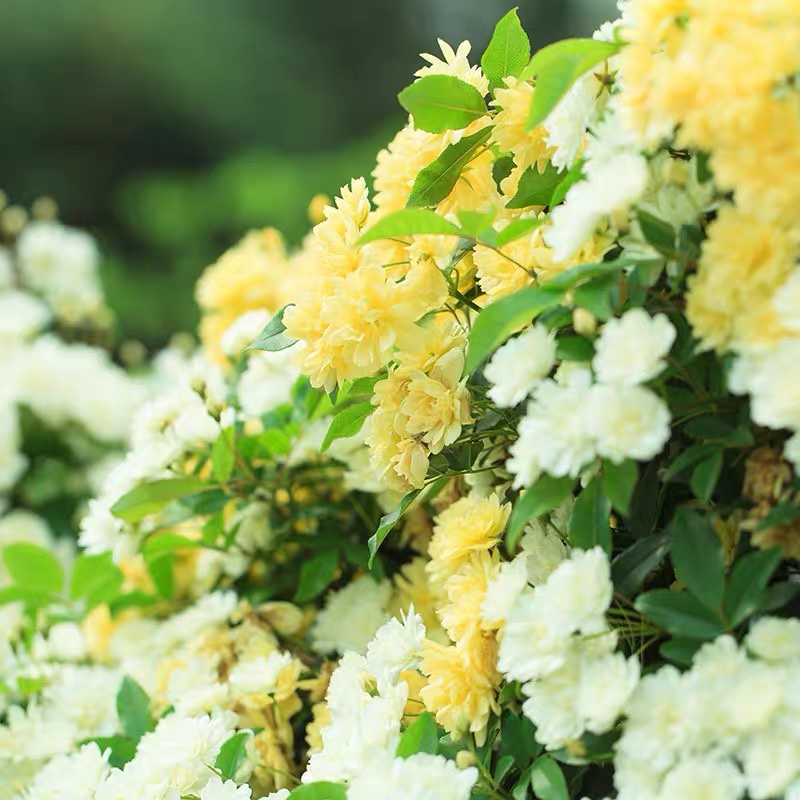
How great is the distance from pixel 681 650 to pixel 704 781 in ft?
0.22

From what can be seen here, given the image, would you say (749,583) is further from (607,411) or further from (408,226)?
(408,226)

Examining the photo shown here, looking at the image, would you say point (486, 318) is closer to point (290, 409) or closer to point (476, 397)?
point (476, 397)

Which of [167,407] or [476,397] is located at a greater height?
[167,407]

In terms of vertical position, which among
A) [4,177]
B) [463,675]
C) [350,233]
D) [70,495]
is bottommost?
[463,675]

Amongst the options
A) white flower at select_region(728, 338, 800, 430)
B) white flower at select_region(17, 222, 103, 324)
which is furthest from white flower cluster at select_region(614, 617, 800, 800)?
white flower at select_region(17, 222, 103, 324)

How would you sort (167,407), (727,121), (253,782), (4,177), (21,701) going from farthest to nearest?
(4,177)
(21,701)
(167,407)
(253,782)
(727,121)

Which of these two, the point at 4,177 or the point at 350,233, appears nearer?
the point at 350,233

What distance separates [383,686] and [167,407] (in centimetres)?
37

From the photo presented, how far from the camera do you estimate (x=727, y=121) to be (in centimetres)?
47

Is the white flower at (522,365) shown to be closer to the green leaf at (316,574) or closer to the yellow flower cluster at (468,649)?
the yellow flower cluster at (468,649)

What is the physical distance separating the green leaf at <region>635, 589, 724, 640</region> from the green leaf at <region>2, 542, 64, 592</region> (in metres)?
0.68

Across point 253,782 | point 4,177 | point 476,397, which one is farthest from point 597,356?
point 4,177

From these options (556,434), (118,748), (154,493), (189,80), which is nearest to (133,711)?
(118,748)

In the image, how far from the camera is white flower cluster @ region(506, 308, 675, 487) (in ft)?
1.63
